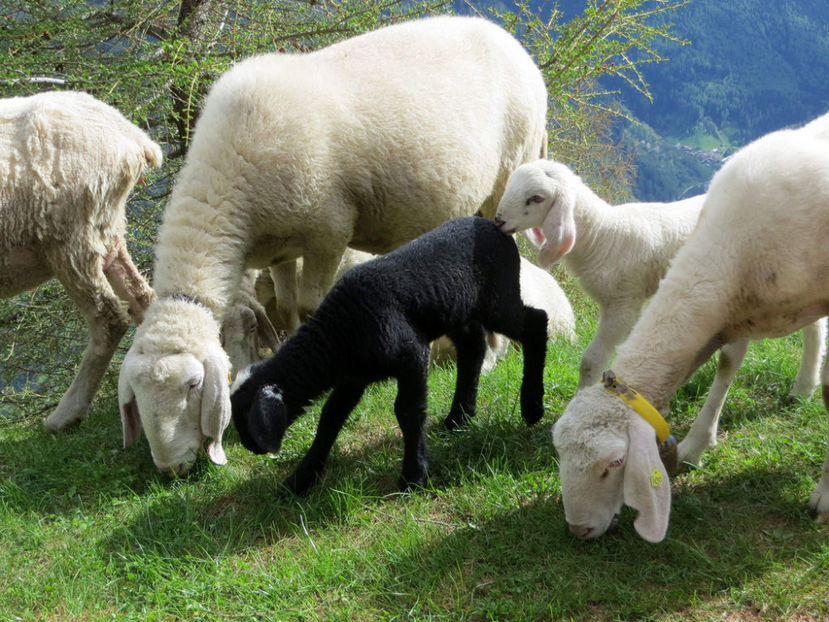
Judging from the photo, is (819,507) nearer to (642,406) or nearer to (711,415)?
(711,415)

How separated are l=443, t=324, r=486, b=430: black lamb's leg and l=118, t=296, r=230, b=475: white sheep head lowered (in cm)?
118

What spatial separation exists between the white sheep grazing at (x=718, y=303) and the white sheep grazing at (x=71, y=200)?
3.27 meters

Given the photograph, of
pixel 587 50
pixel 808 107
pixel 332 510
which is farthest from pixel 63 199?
pixel 808 107

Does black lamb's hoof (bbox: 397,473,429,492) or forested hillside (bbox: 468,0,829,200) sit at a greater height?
black lamb's hoof (bbox: 397,473,429,492)

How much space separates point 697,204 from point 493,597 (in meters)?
2.81

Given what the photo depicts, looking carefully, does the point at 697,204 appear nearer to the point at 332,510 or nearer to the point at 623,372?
the point at 623,372

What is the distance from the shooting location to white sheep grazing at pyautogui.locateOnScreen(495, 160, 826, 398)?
4.06m

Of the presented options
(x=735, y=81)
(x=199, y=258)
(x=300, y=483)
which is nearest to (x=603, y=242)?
(x=300, y=483)

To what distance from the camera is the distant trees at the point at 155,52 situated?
20.0 feet

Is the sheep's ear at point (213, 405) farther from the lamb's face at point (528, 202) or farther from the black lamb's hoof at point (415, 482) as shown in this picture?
the lamb's face at point (528, 202)

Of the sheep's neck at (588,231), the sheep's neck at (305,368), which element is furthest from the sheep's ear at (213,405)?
the sheep's neck at (588,231)

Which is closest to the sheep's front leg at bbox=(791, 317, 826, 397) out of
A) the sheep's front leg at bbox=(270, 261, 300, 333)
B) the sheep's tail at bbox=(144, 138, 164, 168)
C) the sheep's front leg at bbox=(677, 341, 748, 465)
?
the sheep's front leg at bbox=(677, 341, 748, 465)

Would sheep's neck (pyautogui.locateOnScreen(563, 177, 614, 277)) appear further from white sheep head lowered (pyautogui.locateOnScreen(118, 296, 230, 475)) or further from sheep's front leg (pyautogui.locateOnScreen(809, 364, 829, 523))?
white sheep head lowered (pyautogui.locateOnScreen(118, 296, 230, 475))

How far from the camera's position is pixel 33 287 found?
4.92 m
